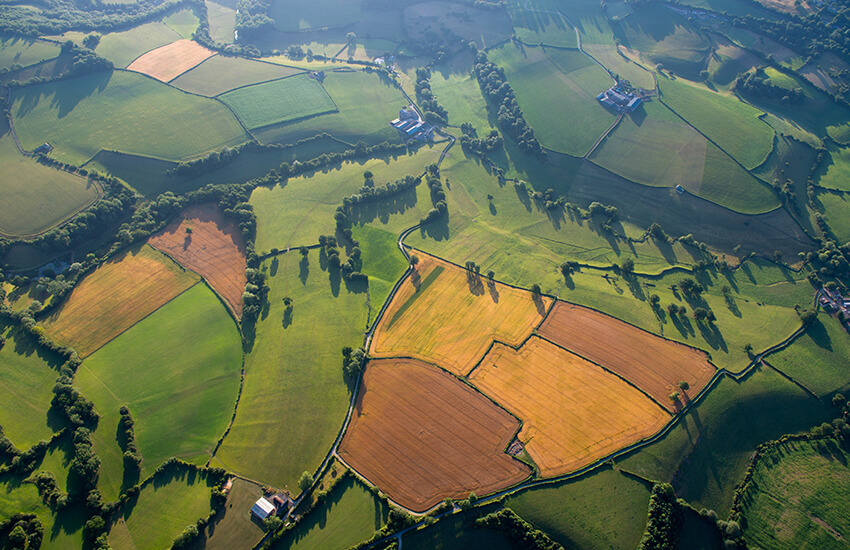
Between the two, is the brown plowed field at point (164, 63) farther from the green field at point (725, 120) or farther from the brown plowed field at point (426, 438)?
the green field at point (725, 120)

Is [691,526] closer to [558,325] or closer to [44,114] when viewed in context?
[558,325]

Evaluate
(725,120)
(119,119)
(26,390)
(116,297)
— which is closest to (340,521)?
(26,390)

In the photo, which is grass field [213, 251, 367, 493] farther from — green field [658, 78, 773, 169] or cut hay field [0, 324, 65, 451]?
green field [658, 78, 773, 169]

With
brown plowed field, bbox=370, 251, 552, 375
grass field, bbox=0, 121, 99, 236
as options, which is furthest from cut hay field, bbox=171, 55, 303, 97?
brown plowed field, bbox=370, 251, 552, 375

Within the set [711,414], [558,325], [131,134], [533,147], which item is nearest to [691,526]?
[711,414]

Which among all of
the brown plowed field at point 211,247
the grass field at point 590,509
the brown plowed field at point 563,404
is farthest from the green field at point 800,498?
the brown plowed field at point 211,247

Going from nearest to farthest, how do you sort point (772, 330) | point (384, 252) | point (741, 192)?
point (772, 330) < point (384, 252) < point (741, 192)
